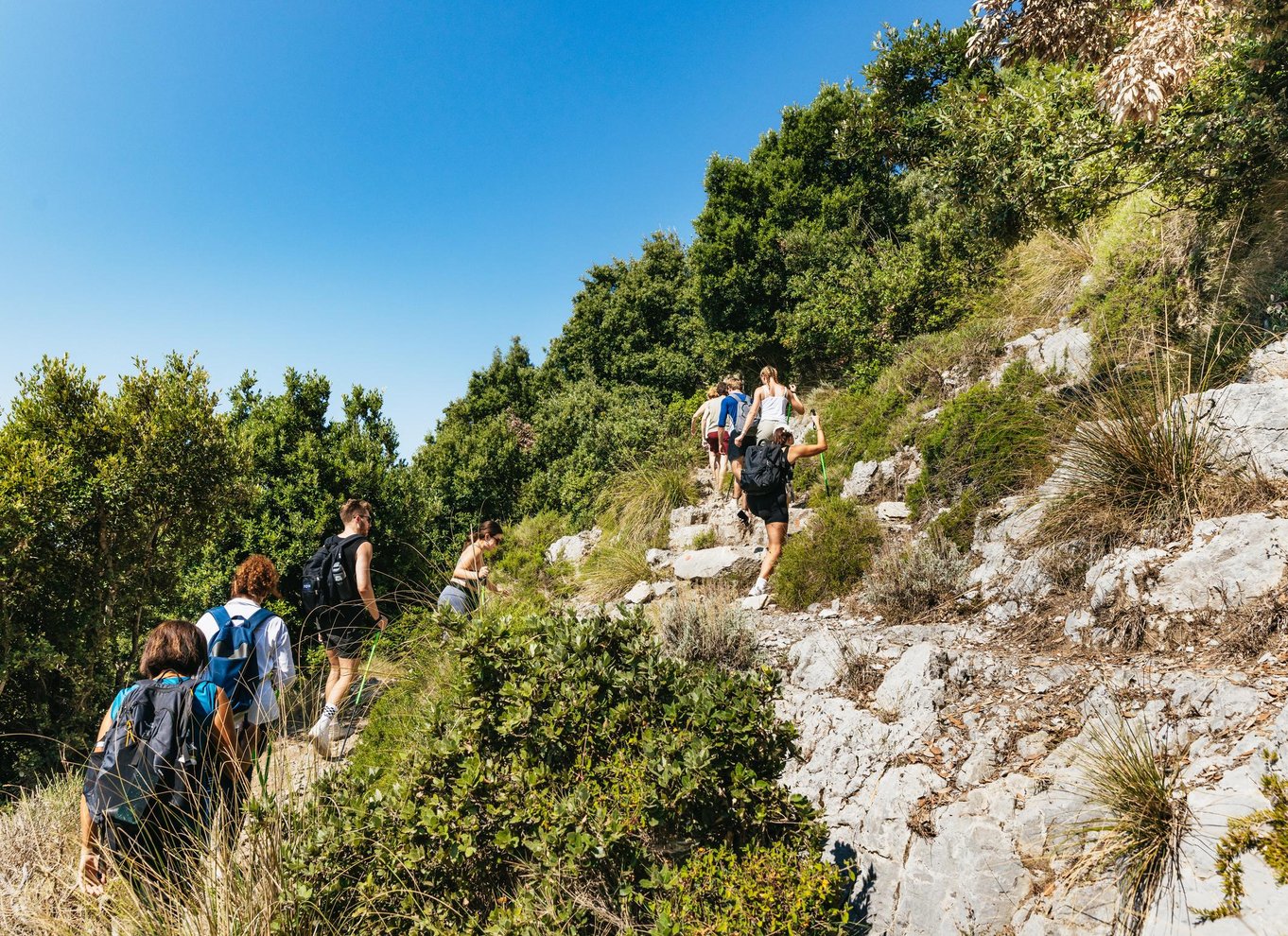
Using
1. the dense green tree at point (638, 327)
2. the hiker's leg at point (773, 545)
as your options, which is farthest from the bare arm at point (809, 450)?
the dense green tree at point (638, 327)

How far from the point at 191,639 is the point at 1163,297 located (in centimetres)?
835

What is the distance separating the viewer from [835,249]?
1317 cm

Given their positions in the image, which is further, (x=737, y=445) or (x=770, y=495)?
(x=737, y=445)

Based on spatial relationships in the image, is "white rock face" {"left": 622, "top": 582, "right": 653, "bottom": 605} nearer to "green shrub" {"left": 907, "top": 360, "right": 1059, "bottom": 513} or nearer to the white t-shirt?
"green shrub" {"left": 907, "top": 360, "right": 1059, "bottom": 513}

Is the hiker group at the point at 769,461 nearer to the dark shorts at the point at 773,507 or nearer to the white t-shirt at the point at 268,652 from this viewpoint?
the dark shorts at the point at 773,507

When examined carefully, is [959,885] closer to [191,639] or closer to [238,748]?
[238,748]

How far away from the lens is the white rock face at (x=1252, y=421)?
411 centimetres

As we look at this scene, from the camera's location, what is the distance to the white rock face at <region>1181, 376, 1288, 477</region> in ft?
13.5

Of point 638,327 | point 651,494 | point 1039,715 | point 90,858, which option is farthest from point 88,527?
point 638,327

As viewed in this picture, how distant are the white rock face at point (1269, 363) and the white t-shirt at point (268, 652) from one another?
675 centimetres

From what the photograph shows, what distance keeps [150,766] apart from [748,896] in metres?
2.61

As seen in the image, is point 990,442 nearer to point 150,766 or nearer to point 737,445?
point 737,445

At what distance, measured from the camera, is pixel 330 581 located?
5695 millimetres

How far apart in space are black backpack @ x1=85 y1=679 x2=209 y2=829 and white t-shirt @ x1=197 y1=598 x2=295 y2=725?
0.79m
